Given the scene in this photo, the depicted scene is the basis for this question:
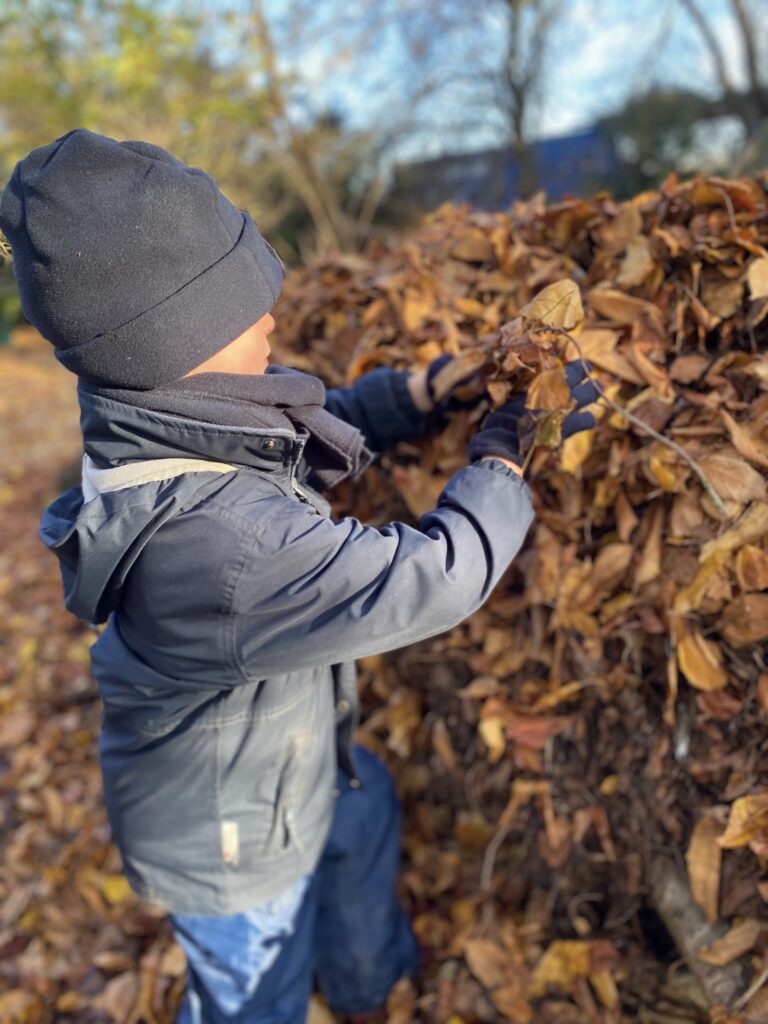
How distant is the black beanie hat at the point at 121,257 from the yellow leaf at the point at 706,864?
146 centimetres

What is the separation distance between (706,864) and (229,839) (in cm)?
106

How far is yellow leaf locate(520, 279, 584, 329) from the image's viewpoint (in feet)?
4.16

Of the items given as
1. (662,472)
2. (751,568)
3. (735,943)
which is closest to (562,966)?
(735,943)

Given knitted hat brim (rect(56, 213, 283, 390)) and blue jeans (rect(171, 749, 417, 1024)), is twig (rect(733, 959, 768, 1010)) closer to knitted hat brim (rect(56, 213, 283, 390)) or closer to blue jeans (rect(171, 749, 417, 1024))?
blue jeans (rect(171, 749, 417, 1024))

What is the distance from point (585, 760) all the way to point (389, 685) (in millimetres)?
666

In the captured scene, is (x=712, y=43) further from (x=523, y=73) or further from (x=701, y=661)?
(x=701, y=661)

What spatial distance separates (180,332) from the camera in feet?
4.10

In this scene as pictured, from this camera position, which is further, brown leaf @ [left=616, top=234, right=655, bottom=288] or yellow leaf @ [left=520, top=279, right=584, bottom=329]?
brown leaf @ [left=616, top=234, right=655, bottom=288]

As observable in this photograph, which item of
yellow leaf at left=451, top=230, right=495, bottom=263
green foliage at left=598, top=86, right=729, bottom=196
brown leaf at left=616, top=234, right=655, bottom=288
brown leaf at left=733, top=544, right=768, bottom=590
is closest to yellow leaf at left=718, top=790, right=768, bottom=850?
brown leaf at left=733, top=544, right=768, bottom=590

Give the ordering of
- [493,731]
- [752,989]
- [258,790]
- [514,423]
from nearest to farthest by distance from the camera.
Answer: [514,423]
[752,989]
[258,790]
[493,731]

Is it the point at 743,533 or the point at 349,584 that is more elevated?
the point at 349,584

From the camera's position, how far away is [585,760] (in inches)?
74.2

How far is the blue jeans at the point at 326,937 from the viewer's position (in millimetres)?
1771

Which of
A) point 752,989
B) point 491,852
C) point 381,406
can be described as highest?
point 381,406
